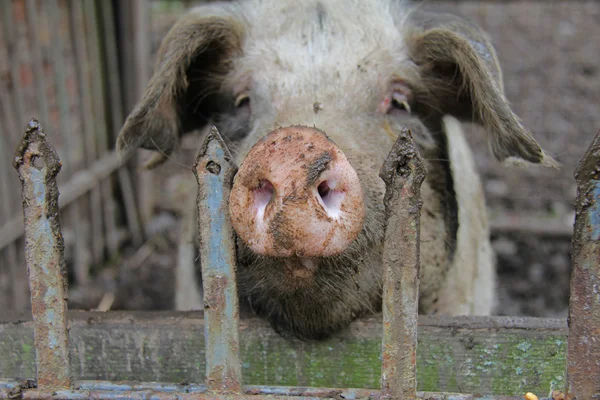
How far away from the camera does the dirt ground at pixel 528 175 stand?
506cm

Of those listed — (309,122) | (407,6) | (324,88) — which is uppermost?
(407,6)

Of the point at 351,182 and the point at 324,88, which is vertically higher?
→ the point at 324,88

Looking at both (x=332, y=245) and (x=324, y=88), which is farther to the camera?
(x=324, y=88)

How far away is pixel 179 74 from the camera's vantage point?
8.92ft

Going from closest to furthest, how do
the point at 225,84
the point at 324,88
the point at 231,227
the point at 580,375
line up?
the point at 580,375 → the point at 231,227 → the point at 324,88 → the point at 225,84

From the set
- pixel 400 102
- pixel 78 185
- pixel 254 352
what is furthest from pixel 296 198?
pixel 78 185

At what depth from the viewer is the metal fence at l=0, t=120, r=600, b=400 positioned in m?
1.43

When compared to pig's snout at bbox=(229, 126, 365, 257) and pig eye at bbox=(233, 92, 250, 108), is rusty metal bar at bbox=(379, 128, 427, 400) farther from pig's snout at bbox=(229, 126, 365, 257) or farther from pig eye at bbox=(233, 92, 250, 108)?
pig eye at bbox=(233, 92, 250, 108)

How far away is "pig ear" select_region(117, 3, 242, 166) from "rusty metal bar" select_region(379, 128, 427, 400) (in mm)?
1282

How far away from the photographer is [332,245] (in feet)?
→ 5.27

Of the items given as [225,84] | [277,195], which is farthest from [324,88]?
[277,195]

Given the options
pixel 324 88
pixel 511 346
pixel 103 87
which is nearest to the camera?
pixel 511 346

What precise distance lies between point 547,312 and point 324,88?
122 inches

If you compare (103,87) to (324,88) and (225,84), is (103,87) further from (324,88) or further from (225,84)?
(324,88)
